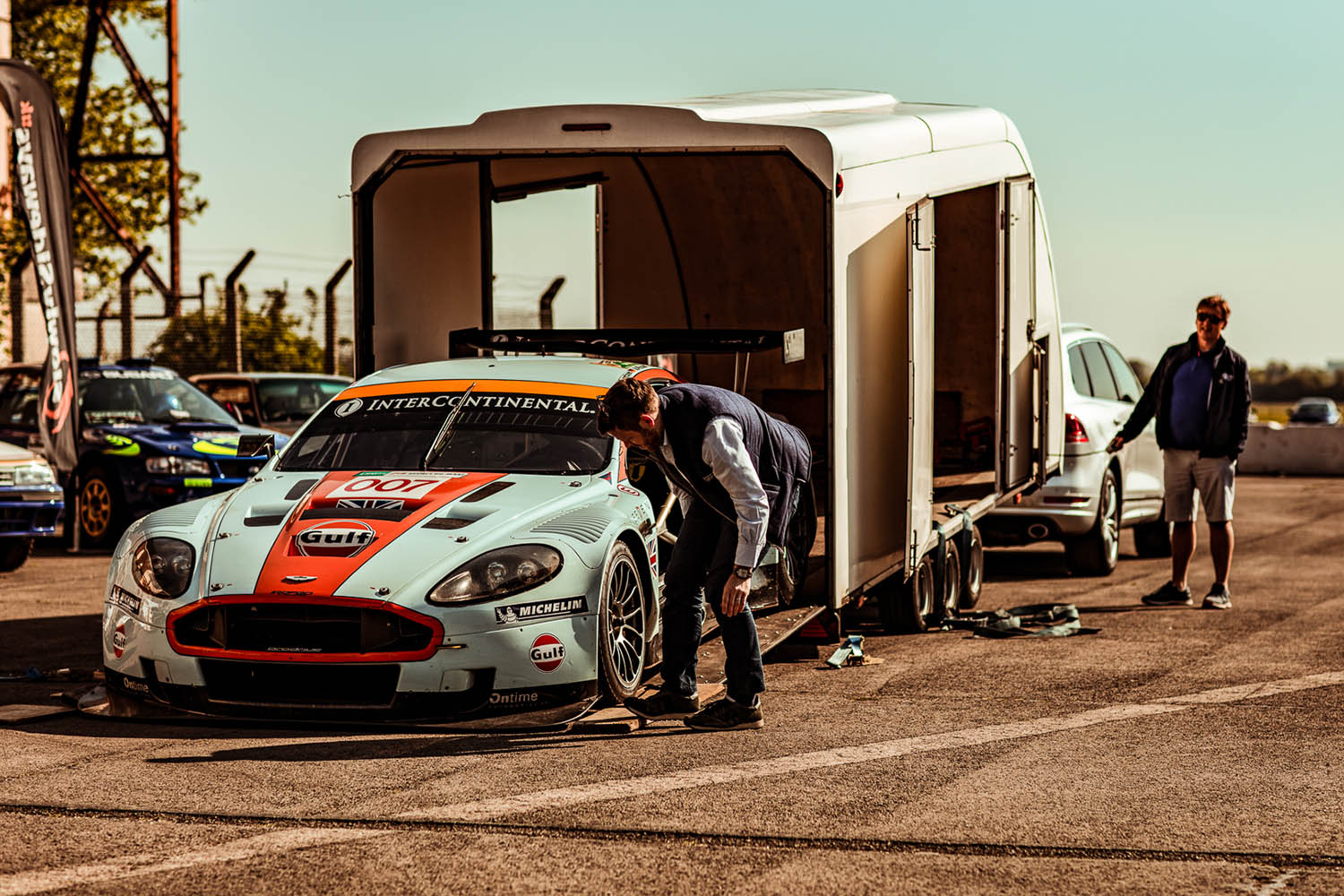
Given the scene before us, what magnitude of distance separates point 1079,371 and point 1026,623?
3859 mm

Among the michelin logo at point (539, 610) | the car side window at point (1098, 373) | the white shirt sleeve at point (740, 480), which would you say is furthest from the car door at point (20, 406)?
the white shirt sleeve at point (740, 480)

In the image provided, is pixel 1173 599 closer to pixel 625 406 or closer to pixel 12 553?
pixel 625 406

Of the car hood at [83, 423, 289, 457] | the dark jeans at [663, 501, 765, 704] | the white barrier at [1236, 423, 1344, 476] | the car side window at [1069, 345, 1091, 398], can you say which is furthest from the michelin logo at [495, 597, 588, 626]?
the white barrier at [1236, 423, 1344, 476]

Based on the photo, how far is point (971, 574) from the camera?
11.0 metres

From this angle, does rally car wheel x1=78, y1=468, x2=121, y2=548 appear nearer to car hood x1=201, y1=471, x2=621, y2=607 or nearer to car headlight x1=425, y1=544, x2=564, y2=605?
car hood x1=201, y1=471, x2=621, y2=607

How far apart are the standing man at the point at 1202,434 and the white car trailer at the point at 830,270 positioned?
853 mm

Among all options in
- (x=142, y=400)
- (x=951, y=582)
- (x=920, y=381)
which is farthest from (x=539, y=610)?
(x=142, y=400)

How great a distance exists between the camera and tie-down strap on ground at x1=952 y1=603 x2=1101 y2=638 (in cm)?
984

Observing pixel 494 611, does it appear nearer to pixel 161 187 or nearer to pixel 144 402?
pixel 144 402

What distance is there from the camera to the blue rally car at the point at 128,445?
14469 millimetres

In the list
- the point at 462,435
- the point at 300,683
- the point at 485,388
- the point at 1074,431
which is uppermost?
the point at 485,388

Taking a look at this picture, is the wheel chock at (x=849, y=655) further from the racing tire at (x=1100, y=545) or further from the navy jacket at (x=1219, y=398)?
the racing tire at (x=1100, y=545)

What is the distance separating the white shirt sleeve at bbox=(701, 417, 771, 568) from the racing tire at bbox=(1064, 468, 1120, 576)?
6.83 meters

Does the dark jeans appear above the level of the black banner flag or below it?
below
